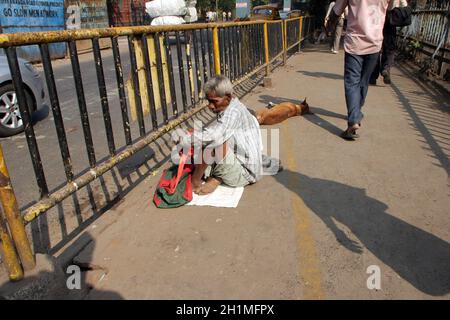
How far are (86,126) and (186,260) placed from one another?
1.21 meters

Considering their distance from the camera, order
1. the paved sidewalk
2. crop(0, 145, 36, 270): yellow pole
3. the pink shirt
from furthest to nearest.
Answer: the pink shirt
the paved sidewalk
crop(0, 145, 36, 270): yellow pole

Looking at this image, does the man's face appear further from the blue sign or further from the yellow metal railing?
the blue sign

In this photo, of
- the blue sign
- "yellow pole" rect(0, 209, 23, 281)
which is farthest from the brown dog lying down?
the blue sign

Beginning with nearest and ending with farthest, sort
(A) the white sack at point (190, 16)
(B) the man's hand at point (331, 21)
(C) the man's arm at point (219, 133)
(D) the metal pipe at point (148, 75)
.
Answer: (C) the man's arm at point (219, 133), (D) the metal pipe at point (148, 75), (B) the man's hand at point (331, 21), (A) the white sack at point (190, 16)

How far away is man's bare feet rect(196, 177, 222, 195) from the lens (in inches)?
134

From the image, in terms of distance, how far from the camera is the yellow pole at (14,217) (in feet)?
6.06

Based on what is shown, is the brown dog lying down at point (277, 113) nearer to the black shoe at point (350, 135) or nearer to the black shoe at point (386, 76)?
the black shoe at point (350, 135)

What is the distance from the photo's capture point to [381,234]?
2725mm

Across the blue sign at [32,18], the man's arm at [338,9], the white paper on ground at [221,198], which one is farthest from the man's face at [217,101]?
the blue sign at [32,18]

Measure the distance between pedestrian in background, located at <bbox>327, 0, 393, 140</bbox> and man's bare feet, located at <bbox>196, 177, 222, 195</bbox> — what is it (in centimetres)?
217

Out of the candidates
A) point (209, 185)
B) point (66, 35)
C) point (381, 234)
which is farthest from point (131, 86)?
point (381, 234)

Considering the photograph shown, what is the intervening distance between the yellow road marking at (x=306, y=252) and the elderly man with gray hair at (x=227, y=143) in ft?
1.63

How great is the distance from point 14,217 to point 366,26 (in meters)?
4.41

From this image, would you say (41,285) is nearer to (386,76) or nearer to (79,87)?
(79,87)
